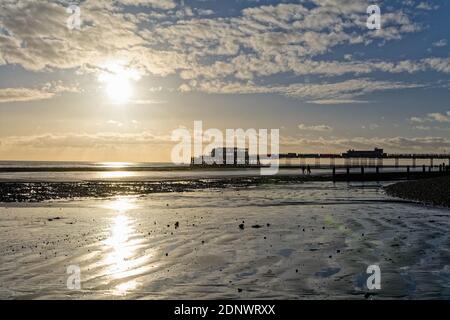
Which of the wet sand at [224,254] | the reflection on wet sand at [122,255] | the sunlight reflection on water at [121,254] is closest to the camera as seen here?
the wet sand at [224,254]

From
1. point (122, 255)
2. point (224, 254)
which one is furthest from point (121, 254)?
point (224, 254)

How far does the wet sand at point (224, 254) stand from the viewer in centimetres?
1106

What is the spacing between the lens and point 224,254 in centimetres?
1581

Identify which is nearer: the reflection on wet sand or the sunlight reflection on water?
the sunlight reflection on water

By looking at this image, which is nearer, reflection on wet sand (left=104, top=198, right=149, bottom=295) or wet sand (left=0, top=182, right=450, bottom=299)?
wet sand (left=0, top=182, right=450, bottom=299)

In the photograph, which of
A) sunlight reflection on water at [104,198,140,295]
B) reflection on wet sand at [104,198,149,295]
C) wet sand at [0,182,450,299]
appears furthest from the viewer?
reflection on wet sand at [104,198,149,295]

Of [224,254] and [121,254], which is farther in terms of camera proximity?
[224,254]

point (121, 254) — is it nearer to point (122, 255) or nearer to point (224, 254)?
point (122, 255)

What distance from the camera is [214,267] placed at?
13.7m

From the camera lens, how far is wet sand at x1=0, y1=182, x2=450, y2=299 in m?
11.1

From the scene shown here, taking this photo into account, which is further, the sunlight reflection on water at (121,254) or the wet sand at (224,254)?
the sunlight reflection on water at (121,254)

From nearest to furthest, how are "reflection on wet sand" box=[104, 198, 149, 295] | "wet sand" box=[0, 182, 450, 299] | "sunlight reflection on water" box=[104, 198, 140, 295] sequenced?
"wet sand" box=[0, 182, 450, 299], "sunlight reflection on water" box=[104, 198, 140, 295], "reflection on wet sand" box=[104, 198, 149, 295]
